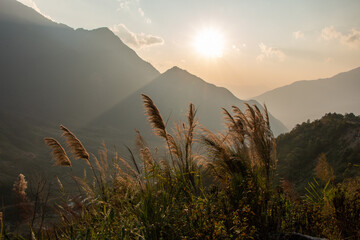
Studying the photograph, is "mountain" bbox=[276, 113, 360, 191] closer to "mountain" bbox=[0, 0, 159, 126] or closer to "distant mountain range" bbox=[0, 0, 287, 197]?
"distant mountain range" bbox=[0, 0, 287, 197]

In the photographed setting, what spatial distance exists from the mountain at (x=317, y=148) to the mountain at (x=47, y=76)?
457 ft

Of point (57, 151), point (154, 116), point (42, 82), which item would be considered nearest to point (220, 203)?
point (154, 116)

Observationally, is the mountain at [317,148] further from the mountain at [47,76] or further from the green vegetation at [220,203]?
the mountain at [47,76]

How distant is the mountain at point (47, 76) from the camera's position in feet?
477

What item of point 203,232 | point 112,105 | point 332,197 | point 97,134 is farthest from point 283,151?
point 112,105

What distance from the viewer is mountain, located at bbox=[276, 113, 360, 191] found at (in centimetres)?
1597

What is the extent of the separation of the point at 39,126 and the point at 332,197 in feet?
461

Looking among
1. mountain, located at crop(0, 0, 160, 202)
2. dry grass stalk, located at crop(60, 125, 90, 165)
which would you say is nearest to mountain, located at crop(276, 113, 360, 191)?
dry grass stalk, located at crop(60, 125, 90, 165)

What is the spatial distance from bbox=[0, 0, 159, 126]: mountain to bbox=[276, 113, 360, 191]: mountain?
13943cm

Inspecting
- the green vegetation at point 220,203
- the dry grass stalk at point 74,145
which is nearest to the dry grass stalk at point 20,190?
the dry grass stalk at point 74,145

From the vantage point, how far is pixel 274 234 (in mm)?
2840

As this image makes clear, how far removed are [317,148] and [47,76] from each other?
585ft

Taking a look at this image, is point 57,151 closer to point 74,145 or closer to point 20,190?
point 74,145

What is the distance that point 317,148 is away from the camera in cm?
1991
